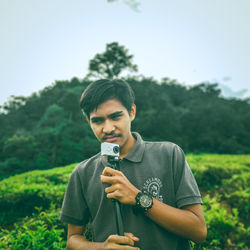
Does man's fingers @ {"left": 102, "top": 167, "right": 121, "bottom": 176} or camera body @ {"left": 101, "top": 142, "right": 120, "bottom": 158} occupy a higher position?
camera body @ {"left": 101, "top": 142, "right": 120, "bottom": 158}

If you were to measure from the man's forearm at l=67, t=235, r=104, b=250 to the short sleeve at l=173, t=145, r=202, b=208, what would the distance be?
592 mm

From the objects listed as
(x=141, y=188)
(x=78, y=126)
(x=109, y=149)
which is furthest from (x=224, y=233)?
(x=78, y=126)

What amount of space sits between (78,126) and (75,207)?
569 inches

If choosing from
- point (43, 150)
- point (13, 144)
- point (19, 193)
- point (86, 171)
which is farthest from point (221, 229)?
point (43, 150)

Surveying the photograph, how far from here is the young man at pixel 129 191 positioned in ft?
4.28

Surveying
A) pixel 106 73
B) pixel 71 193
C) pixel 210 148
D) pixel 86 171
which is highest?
pixel 106 73

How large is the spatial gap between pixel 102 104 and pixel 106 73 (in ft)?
74.0

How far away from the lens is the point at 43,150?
44.7 ft

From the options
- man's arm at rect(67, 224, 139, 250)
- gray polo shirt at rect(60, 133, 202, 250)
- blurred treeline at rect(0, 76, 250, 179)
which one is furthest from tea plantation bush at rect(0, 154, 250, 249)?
blurred treeline at rect(0, 76, 250, 179)

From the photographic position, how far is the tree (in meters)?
23.5

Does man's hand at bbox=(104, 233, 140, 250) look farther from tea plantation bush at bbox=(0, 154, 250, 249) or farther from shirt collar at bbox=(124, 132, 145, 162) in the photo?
tea plantation bush at bbox=(0, 154, 250, 249)

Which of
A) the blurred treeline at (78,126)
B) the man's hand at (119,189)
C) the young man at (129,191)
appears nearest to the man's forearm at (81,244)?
the young man at (129,191)

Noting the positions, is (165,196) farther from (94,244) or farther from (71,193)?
(71,193)

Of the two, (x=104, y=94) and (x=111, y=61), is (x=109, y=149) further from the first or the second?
(x=111, y=61)
